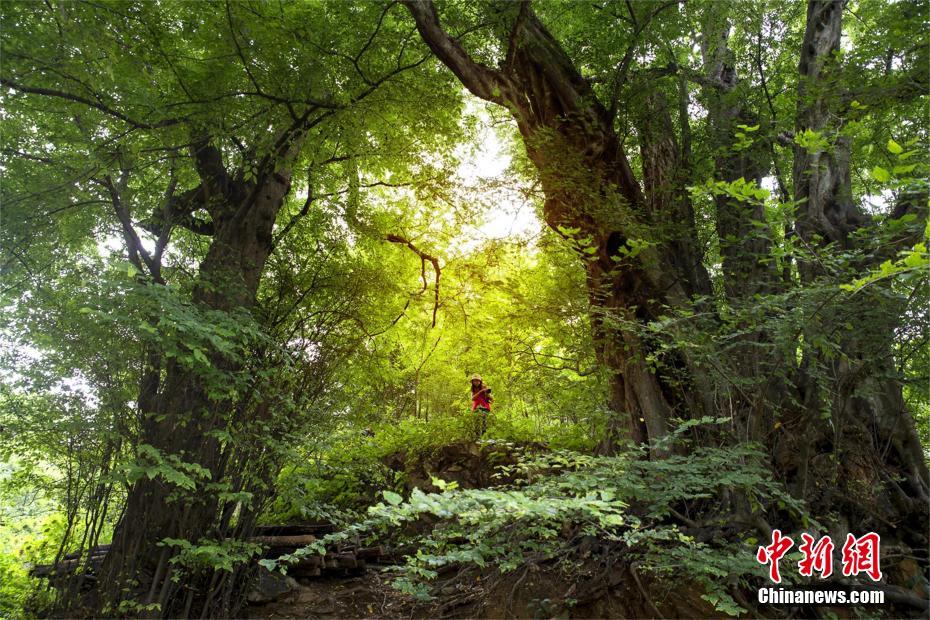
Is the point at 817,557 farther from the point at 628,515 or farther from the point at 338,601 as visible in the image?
the point at 338,601

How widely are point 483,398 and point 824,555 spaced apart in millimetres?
4457

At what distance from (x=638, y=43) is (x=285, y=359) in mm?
4156

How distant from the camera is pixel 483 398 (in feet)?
22.1

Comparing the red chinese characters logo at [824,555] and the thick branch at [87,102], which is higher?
the thick branch at [87,102]

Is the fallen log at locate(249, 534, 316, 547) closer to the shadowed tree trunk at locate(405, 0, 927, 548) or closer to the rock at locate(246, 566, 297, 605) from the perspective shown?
the rock at locate(246, 566, 297, 605)

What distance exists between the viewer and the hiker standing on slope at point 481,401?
20.8ft

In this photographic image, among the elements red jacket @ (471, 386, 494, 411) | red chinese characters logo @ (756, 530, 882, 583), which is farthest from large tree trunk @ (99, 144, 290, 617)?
red chinese characters logo @ (756, 530, 882, 583)

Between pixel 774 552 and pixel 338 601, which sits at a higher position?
pixel 774 552

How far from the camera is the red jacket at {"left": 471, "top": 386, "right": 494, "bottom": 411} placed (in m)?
6.67

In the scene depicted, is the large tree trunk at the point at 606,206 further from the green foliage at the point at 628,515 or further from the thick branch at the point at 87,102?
the thick branch at the point at 87,102

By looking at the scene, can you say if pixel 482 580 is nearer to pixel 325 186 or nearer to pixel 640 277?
pixel 640 277

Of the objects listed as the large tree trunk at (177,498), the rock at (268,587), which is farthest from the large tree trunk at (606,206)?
the rock at (268,587)

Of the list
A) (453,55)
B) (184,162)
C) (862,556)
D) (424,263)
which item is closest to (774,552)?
(862,556)

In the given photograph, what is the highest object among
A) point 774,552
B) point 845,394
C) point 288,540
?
point 845,394
